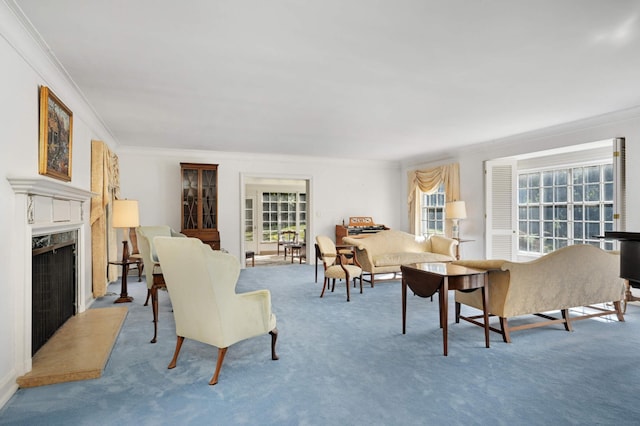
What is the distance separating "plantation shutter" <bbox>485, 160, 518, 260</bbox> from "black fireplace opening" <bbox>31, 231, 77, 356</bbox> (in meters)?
6.39

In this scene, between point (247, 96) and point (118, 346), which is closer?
point (118, 346)

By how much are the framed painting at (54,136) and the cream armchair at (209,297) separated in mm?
1392

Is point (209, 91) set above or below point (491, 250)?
above

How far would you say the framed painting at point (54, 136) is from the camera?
3004mm

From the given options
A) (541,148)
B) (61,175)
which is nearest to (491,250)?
(541,148)

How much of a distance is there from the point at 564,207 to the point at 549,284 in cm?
351

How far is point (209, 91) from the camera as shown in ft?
12.7

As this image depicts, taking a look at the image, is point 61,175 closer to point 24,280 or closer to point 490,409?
point 24,280

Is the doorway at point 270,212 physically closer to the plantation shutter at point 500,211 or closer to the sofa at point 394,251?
the sofa at point 394,251

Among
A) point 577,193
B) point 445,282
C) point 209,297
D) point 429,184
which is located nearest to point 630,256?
point 445,282

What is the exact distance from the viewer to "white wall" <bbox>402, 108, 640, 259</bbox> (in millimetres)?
4605

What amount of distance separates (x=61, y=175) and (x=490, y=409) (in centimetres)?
401

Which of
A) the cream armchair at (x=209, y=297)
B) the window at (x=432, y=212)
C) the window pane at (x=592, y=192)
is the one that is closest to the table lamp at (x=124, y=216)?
the cream armchair at (x=209, y=297)

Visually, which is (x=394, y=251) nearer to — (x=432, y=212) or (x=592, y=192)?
(x=432, y=212)
